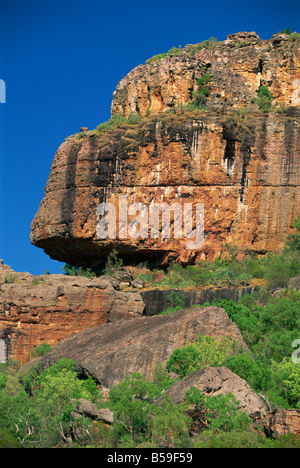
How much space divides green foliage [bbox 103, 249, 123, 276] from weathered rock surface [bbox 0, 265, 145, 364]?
221 inches

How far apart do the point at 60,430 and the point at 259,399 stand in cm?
747

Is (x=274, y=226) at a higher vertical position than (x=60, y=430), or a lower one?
higher

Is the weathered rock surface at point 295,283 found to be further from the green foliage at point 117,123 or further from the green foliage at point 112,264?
the green foliage at point 117,123

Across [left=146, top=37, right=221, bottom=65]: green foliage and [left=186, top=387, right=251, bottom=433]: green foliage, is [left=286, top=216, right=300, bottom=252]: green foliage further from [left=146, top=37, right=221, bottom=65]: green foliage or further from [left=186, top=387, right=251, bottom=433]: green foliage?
[left=186, top=387, right=251, bottom=433]: green foliage

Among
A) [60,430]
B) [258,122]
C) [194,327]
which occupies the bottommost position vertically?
[60,430]

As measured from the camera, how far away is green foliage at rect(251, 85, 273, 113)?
60.8m

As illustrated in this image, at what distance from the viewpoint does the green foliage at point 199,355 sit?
39.1 meters

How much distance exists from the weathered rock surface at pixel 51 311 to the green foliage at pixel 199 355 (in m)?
10.4

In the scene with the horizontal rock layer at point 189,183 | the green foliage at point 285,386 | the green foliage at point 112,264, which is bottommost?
the green foliage at point 285,386

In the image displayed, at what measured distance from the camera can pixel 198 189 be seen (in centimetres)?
5691

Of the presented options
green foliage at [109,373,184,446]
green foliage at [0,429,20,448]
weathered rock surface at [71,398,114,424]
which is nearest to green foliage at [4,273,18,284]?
green foliage at [109,373,184,446]

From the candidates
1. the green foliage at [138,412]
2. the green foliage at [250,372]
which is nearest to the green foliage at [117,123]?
the green foliage at [250,372]

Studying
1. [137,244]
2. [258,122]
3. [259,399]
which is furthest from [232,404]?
[258,122]

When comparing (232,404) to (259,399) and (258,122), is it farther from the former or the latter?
(258,122)
